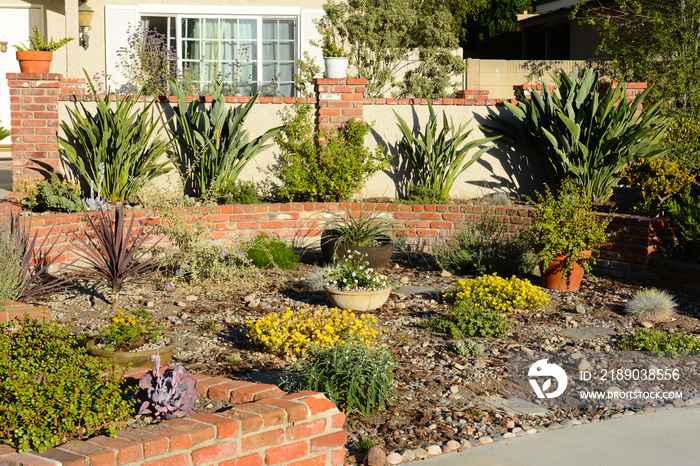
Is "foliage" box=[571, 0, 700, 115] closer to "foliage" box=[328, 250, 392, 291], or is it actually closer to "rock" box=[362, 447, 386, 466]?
"foliage" box=[328, 250, 392, 291]

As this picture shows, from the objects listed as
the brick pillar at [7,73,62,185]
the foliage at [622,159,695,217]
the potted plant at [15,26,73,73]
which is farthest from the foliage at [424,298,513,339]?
the potted plant at [15,26,73,73]

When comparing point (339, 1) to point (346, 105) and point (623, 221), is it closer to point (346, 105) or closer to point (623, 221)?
point (346, 105)

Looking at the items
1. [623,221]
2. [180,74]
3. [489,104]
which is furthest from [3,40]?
[623,221]

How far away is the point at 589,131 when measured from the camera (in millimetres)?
8648

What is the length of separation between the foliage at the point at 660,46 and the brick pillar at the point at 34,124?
8.00 m

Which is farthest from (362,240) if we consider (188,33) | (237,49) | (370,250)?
(188,33)

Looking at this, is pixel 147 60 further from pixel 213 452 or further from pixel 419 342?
pixel 213 452

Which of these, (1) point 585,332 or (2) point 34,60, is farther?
(2) point 34,60

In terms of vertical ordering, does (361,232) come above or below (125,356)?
above

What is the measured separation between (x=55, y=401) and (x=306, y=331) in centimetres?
222

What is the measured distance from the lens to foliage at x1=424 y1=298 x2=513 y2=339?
5535 millimetres

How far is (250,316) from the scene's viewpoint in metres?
6.00

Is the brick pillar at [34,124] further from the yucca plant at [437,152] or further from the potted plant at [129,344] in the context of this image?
the potted plant at [129,344]

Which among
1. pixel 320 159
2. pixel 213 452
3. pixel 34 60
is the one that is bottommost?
pixel 213 452
